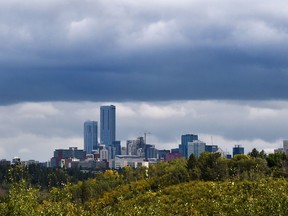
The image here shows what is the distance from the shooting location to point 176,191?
97.5 m

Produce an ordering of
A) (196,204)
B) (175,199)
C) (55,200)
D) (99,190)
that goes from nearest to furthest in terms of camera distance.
Answer: (55,200) < (196,204) < (175,199) < (99,190)

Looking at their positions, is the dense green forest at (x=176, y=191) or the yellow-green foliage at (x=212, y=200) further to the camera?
the yellow-green foliage at (x=212, y=200)

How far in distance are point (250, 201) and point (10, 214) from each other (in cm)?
1664

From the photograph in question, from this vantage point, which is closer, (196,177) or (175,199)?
(175,199)

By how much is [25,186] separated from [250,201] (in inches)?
611

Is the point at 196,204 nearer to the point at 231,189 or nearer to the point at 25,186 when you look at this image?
the point at 231,189

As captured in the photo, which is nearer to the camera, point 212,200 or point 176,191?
point 212,200

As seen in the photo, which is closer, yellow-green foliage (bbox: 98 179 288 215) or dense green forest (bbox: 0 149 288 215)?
dense green forest (bbox: 0 149 288 215)

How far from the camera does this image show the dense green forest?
38.3 m

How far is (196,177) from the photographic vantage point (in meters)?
112

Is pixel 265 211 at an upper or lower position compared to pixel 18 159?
lower

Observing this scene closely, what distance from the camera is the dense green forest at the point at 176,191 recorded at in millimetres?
38275

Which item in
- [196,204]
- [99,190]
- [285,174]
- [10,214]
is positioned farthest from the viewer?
[99,190]

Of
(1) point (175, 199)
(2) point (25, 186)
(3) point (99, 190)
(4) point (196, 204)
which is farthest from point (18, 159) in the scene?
(3) point (99, 190)
